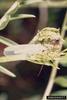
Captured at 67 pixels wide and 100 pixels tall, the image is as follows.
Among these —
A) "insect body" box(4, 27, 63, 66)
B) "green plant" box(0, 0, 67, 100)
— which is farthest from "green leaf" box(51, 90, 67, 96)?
"insect body" box(4, 27, 63, 66)

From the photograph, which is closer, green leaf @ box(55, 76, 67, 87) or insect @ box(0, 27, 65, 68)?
insect @ box(0, 27, 65, 68)

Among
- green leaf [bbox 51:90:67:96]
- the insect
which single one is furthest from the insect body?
green leaf [bbox 51:90:67:96]

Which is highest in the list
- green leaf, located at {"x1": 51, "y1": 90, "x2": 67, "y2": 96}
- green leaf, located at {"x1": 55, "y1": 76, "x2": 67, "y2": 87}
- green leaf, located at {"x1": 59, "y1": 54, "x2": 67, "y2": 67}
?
green leaf, located at {"x1": 59, "y1": 54, "x2": 67, "y2": 67}

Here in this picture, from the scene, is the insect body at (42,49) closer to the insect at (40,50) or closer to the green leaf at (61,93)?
the insect at (40,50)

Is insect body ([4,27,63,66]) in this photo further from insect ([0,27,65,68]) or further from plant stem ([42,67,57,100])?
plant stem ([42,67,57,100])

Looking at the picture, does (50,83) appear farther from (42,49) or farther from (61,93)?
(42,49)

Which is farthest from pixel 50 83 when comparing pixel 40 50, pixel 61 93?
pixel 40 50

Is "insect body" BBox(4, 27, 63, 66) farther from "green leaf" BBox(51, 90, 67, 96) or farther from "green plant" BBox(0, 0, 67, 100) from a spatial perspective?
"green leaf" BBox(51, 90, 67, 96)

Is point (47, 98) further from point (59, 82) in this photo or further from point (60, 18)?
point (60, 18)

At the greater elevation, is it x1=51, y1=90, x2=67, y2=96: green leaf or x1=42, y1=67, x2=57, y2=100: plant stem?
x1=42, y1=67, x2=57, y2=100: plant stem
